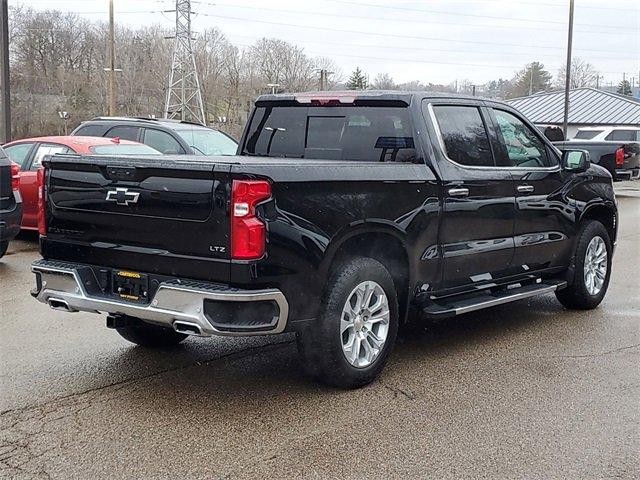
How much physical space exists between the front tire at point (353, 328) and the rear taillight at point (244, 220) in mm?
714

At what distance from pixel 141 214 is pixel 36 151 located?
741 cm

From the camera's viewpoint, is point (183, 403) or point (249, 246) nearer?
point (249, 246)

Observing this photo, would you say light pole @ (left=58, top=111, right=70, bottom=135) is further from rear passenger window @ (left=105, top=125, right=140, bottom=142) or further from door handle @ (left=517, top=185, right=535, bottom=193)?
door handle @ (left=517, top=185, right=535, bottom=193)

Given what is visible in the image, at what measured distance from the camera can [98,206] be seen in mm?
4816

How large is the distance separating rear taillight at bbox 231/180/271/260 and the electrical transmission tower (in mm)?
50617

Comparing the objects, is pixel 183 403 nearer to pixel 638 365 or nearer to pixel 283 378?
pixel 283 378

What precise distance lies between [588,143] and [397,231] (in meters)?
16.6

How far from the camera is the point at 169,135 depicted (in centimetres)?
1288

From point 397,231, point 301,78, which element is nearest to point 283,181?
point 397,231

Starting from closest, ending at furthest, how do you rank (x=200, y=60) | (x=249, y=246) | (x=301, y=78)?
1. (x=249, y=246)
2. (x=301, y=78)
3. (x=200, y=60)

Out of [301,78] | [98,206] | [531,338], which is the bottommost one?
[531,338]

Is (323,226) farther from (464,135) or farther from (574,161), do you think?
(574,161)

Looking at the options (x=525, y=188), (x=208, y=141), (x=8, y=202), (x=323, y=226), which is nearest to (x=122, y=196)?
(x=323, y=226)

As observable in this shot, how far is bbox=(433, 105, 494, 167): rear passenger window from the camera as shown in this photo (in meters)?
5.85
